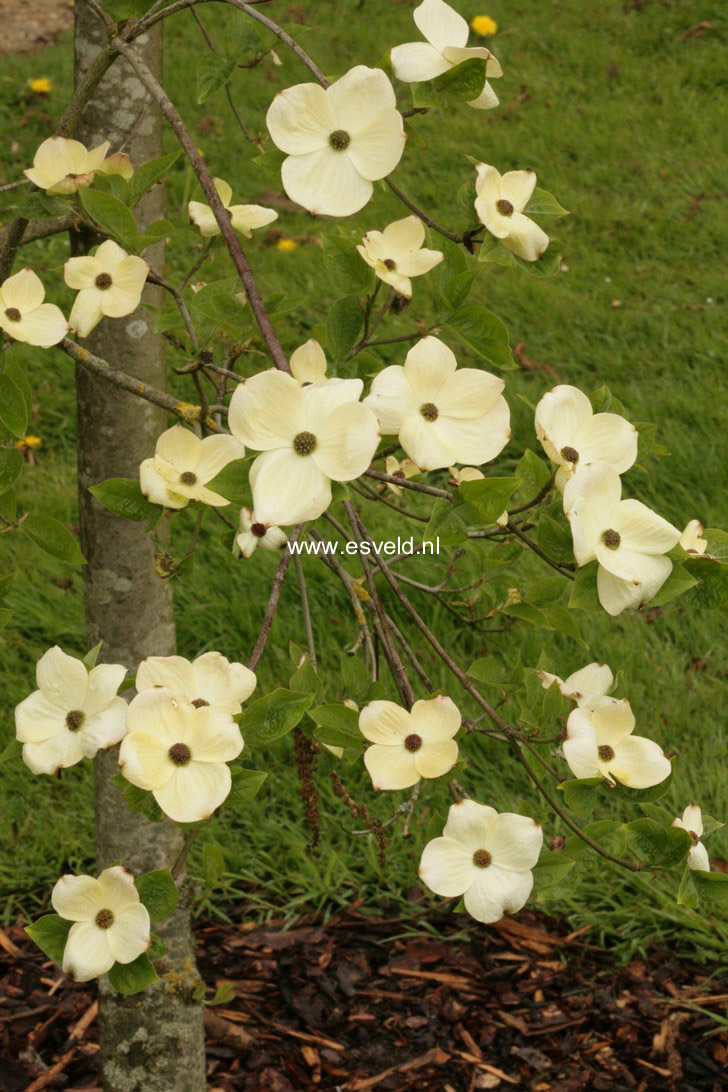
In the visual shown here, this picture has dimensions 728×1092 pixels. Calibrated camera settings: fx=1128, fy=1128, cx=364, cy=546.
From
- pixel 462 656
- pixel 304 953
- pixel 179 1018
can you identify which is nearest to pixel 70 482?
pixel 462 656

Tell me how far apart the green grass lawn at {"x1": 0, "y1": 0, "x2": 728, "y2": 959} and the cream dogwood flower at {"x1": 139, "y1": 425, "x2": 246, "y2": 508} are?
22 centimetres

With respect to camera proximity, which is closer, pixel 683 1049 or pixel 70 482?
pixel 683 1049

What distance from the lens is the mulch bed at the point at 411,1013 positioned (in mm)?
2211

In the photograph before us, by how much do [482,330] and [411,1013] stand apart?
1689 mm

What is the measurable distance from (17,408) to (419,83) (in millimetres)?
547

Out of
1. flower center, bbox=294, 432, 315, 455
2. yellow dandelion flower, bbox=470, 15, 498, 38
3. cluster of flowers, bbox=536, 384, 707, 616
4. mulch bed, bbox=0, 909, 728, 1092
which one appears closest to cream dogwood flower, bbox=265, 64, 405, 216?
flower center, bbox=294, 432, 315, 455

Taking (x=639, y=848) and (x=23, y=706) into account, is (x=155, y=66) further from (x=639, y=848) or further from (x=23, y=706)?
(x=639, y=848)

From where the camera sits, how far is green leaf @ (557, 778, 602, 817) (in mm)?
1132

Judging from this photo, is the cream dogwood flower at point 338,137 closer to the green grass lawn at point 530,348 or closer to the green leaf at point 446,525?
the green grass lawn at point 530,348

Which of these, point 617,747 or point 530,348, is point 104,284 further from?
point 530,348

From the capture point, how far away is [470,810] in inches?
45.8

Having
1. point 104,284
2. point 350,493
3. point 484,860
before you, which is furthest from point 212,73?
point 484,860

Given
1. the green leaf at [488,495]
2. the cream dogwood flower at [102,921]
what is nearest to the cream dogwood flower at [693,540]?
the green leaf at [488,495]

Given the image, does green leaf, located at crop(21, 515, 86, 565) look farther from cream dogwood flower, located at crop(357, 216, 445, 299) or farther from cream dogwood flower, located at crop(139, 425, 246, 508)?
cream dogwood flower, located at crop(357, 216, 445, 299)
